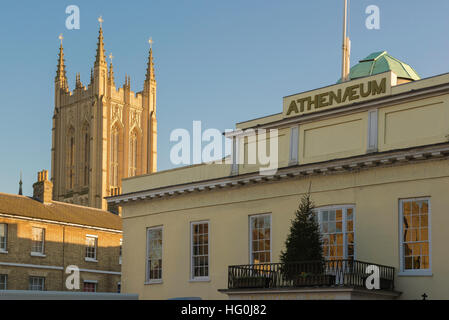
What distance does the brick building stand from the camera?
151 ft

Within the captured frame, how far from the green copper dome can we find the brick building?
23.7 meters

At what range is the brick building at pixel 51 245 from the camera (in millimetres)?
46000

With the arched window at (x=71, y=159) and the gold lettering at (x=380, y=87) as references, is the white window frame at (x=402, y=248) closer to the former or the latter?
the gold lettering at (x=380, y=87)

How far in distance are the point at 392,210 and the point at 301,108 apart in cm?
599

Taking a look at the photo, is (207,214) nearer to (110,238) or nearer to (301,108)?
(301,108)

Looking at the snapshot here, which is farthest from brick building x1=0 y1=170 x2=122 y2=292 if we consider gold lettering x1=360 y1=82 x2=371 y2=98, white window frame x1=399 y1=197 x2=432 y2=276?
white window frame x1=399 y1=197 x2=432 y2=276

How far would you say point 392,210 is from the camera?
87.0ft

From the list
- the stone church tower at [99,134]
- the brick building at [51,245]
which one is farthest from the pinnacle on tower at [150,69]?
the brick building at [51,245]

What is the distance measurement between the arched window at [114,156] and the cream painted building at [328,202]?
285 ft

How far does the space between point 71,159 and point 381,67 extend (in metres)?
98.8

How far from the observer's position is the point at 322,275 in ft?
82.8

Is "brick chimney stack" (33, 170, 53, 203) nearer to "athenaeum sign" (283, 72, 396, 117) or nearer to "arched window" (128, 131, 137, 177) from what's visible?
"athenaeum sign" (283, 72, 396, 117)

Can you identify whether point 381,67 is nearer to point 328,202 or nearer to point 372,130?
point 372,130
